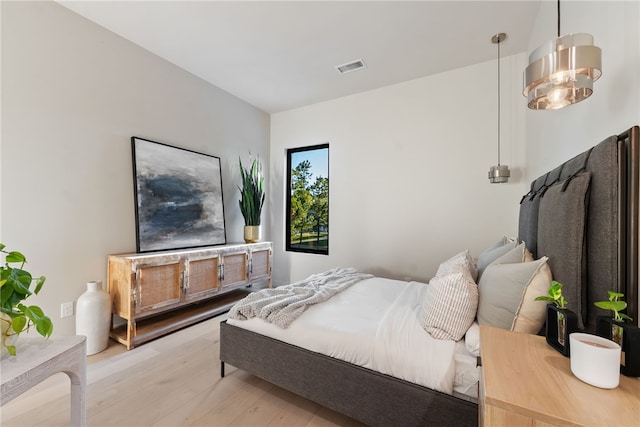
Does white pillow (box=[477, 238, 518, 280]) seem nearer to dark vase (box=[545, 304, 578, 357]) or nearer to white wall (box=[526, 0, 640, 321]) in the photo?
white wall (box=[526, 0, 640, 321])

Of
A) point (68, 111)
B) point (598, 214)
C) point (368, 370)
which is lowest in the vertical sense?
point (368, 370)

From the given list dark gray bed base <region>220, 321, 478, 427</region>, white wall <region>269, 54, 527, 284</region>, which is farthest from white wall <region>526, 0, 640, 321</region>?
dark gray bed base <region>220, 321, 478, 427</region>

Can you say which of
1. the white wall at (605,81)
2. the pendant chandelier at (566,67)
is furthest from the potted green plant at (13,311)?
the white wall at (605,81)

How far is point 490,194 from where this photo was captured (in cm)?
293

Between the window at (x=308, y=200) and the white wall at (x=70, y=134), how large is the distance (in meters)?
1.88

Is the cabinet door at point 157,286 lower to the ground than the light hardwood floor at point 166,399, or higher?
higher

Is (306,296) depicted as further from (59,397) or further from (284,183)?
(284,183)

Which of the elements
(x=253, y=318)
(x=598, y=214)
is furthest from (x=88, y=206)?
(x=598, y=214)

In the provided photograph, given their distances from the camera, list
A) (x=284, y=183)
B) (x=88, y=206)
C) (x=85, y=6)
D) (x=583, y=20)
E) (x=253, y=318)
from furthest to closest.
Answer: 1. (x=284, y=183)
2. (x=88, y=206)
3. (x=85, y=6)
4. (x=253, y=318)
5. (x=583, y=20)

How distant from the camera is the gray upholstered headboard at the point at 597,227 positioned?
0.91 m

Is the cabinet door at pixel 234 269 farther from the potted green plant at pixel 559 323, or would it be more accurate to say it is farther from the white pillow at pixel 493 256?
the potted green plant at pixel 559 323

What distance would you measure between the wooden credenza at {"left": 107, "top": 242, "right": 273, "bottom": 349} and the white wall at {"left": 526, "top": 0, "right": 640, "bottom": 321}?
3.14 metres

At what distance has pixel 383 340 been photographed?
1417mm

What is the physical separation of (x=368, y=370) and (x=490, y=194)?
2464 millimetres
